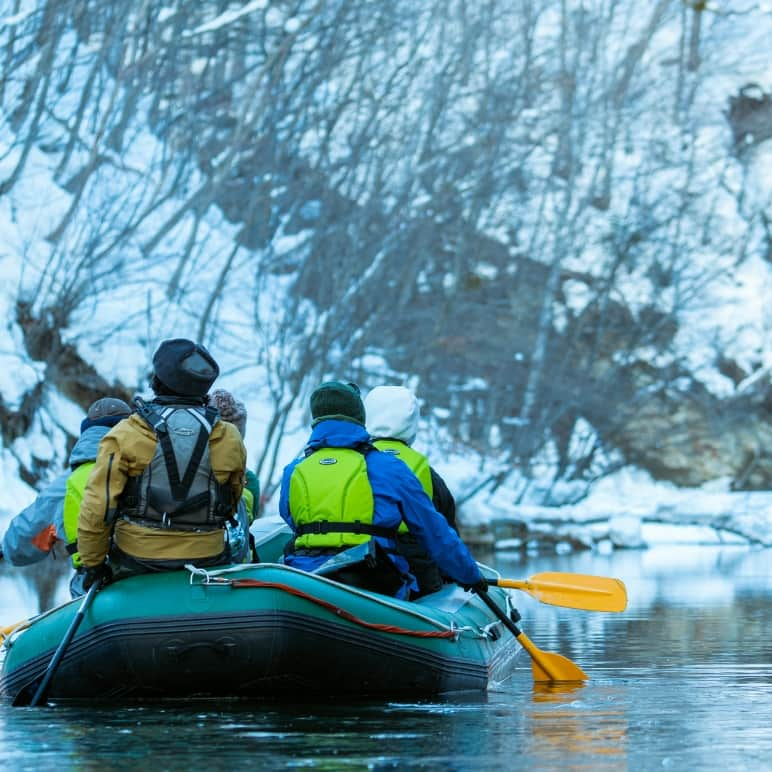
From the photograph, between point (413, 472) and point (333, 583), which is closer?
point (333, 583)

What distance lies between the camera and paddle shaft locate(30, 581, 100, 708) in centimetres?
754

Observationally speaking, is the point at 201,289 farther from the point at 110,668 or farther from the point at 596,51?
the point at 110,668

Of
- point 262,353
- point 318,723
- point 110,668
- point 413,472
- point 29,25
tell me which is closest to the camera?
point 318,723

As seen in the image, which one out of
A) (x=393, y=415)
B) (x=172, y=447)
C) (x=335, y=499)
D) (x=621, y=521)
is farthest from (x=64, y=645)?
(x=621, y=521)

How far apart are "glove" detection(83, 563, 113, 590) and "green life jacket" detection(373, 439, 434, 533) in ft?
4.85

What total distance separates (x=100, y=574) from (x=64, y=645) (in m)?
0.34

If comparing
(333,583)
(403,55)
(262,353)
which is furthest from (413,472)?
(403,55)

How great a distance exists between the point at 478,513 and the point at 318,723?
20.6 m

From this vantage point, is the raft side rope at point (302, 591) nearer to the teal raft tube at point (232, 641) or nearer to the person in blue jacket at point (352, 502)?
the teal raft tube at point (232, 641)

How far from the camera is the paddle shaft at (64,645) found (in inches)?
297

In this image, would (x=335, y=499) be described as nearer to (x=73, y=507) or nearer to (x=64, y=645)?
(x=73, y=507)

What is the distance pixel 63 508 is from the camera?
822 cm

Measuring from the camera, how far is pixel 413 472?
827cm

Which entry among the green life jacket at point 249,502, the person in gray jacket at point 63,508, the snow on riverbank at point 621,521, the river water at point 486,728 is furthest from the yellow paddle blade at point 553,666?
the snow on riverbank at point 621,521
